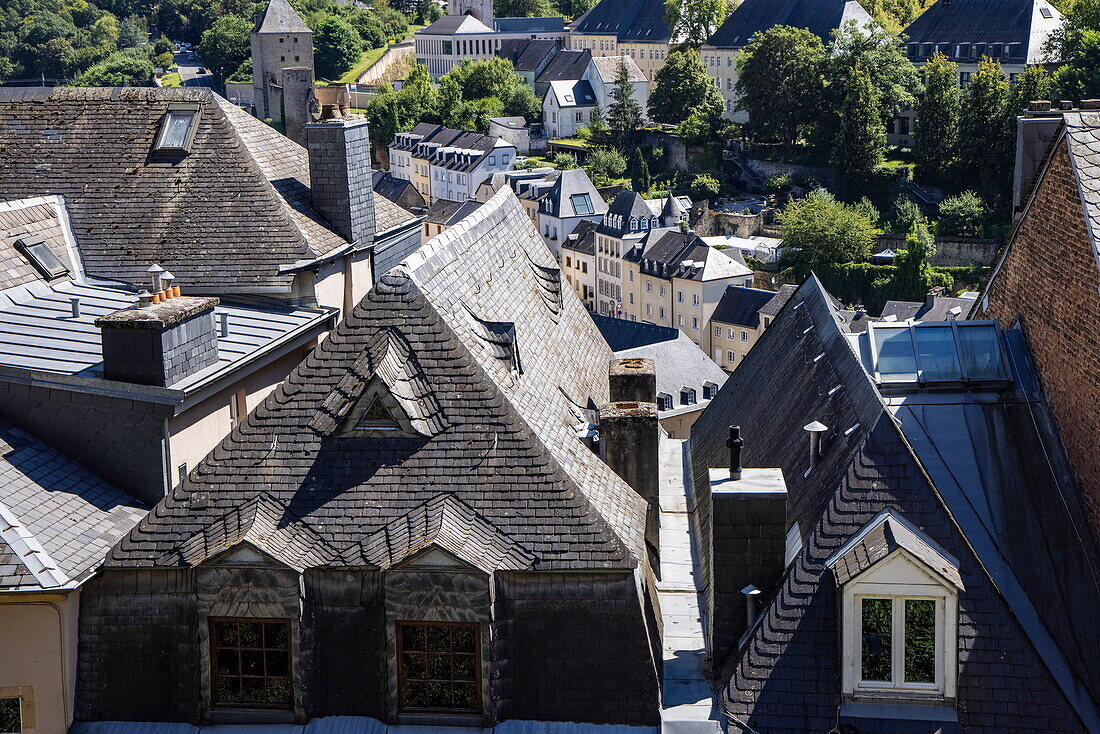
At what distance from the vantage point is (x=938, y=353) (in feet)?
58.0

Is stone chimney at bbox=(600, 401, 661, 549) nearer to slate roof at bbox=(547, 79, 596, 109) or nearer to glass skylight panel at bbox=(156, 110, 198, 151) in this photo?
glass skylight panel at bbox=(156, 110, 198, 151)

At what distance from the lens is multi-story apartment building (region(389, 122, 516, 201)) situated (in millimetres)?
144375

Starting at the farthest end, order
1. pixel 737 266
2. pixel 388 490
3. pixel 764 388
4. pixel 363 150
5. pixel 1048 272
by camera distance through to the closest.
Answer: pixel 737 266
pixel 363 150
pixel 764 388
pixel 1048 272
pixel 388 490

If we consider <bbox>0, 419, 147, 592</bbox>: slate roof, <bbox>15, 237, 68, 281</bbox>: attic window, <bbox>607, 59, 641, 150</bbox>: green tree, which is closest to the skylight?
<bbox>0, 419, 147, 592</bbox>: slate roof

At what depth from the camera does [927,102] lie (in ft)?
398

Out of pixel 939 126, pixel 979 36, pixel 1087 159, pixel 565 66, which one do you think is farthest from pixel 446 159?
pixel 1087 159

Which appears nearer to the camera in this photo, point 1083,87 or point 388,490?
point 388,490

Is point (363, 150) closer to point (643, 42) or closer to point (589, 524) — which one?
point (589, 524)

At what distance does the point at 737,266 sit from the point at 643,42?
81201mm

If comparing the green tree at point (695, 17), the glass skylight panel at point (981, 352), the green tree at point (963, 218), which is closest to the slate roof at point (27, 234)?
the glass skylight panel at point (981, 352)

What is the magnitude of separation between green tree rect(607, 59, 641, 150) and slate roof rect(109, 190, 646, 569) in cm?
13856

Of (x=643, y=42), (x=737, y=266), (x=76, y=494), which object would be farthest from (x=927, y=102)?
(x=76, y=494)

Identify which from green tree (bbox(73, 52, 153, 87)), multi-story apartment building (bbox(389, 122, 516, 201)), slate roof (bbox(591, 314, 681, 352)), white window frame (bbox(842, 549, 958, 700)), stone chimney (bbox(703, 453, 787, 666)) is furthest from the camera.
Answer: green tree (bbox(73, 52, 153, 87))

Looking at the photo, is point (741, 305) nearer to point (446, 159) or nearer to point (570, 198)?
point (570, 198)
